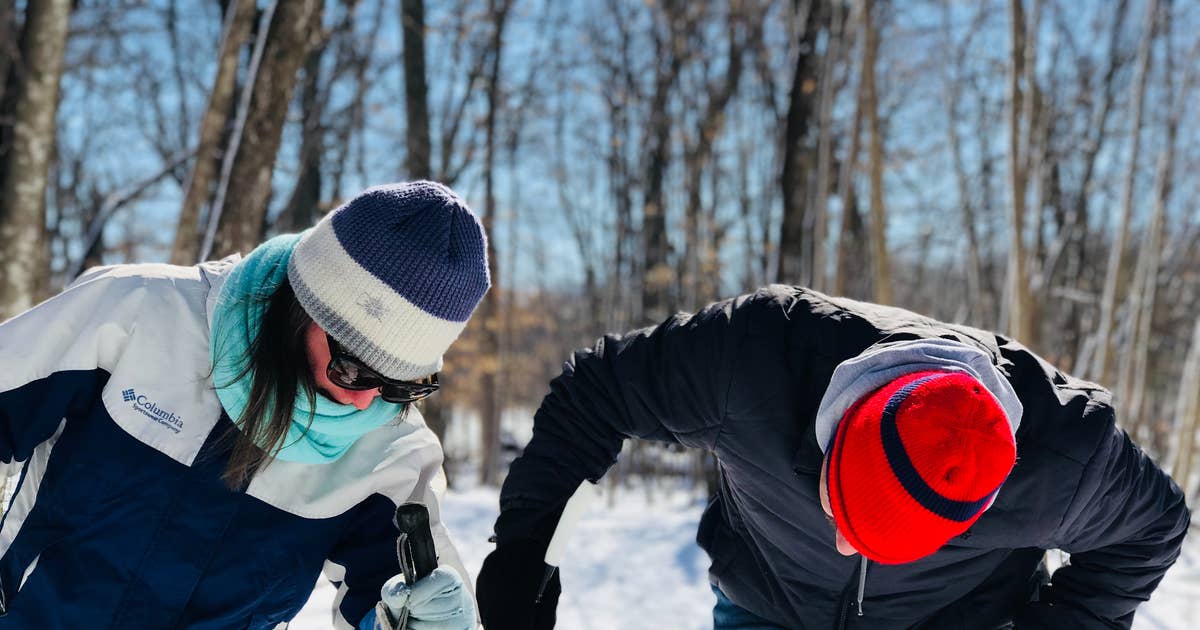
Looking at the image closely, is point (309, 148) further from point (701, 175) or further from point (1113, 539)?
point (1113, 539)

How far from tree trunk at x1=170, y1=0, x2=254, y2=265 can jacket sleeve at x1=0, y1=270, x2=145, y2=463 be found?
124 inches

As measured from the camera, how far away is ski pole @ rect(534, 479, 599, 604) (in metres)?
1.98

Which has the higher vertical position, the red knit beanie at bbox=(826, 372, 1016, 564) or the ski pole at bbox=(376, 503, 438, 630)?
the red knit beanie at bbox=(826, 372, 1016, 564)

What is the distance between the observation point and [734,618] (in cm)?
224

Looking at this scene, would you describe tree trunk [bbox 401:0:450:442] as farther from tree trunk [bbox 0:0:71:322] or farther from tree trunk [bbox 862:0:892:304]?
tree trunk [bbox 862:0:892:304]

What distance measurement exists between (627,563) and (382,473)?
3.79 meters

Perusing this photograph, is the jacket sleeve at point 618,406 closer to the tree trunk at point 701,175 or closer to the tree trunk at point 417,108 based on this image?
the tree trunk at point 417,108

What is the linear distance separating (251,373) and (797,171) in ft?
15.1

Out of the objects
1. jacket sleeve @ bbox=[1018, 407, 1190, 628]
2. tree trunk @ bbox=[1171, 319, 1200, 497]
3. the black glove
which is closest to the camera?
jacket sleeve @ bbox=[1018, 407, 1190, 628]

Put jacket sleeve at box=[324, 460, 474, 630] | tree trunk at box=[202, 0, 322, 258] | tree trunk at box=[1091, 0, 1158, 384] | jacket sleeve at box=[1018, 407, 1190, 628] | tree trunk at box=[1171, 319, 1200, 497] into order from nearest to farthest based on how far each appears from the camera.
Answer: jacket sleeve at box=[324, 460, 474, 630] → jacket sleeve at box=[1018, 407, 1190, 628] → tree trunk at box=[202, 0, 322, 258] → tree trunk at box=[1091, 0, 1158, 384] → tree trunk at box=[1171, 319, 1200, 497]

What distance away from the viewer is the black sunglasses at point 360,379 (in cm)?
152

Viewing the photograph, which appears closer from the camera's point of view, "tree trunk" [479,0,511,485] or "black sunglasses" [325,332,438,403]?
"black sunglasses" [325,332,438,403]

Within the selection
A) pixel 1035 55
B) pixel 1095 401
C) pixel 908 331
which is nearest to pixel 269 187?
pixel 908 331

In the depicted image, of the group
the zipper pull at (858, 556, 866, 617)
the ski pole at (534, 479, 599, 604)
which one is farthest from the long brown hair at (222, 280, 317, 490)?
the zipper pull at (858, 556, 866, 617)
